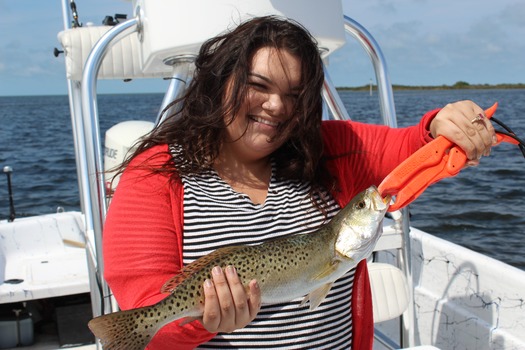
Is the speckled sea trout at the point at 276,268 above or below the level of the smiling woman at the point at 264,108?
below

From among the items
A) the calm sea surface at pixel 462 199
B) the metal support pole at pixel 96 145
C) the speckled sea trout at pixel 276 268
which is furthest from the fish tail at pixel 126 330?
the calm sea surface at pixel 462 199

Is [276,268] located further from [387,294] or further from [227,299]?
[387,294]

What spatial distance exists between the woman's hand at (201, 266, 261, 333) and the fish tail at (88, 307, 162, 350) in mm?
176

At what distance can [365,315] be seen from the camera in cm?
239

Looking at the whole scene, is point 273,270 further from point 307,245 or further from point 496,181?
point 496,181

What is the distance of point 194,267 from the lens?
1896 mm

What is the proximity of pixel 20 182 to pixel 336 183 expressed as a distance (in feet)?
60.7

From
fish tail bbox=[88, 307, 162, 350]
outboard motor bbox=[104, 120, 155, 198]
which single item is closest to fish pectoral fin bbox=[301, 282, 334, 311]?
fish tail bbox=[88, 307, 162, 350]

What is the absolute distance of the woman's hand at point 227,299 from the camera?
179 cm

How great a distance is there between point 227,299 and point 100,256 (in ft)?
4.92

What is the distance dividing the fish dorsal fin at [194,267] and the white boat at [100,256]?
126 cm

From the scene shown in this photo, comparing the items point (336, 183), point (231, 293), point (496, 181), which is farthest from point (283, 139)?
point (496, 181)

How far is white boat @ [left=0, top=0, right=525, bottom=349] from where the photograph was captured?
2.96 metres

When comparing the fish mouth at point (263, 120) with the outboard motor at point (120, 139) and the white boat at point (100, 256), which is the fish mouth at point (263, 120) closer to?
the white boat at point (100, 256)
